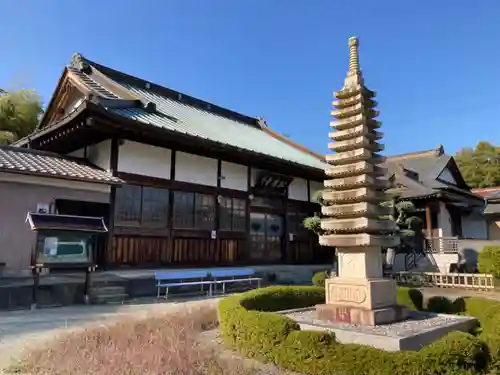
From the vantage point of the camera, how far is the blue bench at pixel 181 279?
40.3ft

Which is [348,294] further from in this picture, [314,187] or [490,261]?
[314,187]

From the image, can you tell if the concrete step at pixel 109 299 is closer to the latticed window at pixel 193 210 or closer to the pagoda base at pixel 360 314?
the latticed window at pixel 193 210

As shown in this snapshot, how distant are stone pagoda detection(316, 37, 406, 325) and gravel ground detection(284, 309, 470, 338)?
0.22 meters

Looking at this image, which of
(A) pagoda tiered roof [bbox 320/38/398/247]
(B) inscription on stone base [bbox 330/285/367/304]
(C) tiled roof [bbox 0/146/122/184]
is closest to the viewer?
(B) inscription on stone base [bbox 330/285/367/304]

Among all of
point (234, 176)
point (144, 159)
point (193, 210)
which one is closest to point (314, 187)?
point (234, 176)

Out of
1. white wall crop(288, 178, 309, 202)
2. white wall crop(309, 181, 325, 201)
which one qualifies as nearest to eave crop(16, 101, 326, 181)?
white wall crop(288, 178, 309, 202)

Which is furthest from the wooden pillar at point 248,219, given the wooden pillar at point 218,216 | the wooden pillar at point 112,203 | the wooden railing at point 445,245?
the wooden railing at point 445,245

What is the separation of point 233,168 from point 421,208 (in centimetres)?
1250

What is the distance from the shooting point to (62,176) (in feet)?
37.1

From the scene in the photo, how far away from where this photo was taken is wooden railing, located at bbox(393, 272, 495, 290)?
16.3 meters

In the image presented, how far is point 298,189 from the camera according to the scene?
1950 centimetres

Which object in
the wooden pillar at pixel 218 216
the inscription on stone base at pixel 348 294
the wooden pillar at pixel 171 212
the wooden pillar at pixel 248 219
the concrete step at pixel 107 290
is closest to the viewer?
the inscription on stone base at pixel 348 294

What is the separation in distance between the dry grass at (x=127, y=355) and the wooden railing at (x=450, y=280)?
14.1m

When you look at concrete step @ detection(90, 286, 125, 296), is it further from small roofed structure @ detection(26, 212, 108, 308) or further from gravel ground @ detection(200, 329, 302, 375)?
gravel ground @ detection(200, 329, 302, 375)
